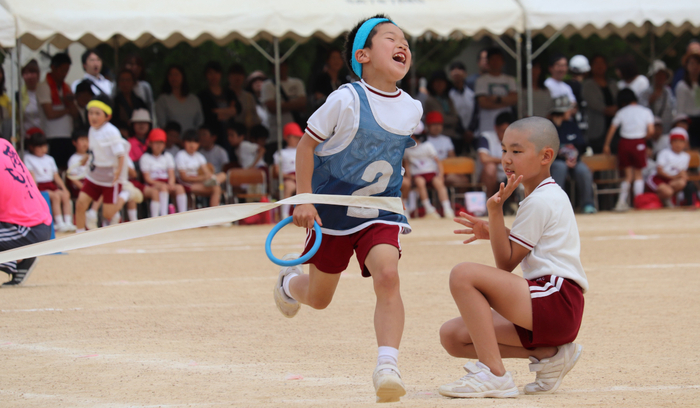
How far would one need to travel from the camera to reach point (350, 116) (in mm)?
4047

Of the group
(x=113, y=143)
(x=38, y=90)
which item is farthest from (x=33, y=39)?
(x=113, y=143)

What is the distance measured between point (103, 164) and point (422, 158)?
5.11 meters

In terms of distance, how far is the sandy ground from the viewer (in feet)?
11.9

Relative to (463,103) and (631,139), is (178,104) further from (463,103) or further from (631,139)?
(631,139)

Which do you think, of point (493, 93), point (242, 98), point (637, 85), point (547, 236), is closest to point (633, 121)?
point (637, 85)

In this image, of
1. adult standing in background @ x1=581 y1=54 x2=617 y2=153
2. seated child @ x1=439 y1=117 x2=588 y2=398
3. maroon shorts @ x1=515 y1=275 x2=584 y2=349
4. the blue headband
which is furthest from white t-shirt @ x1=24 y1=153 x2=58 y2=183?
maroon shorts @ x1=515 y1=275 x2=584 y2=349

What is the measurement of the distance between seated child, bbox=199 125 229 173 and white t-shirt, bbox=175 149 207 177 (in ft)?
1.46

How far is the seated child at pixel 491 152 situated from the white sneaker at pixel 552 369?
10.8m

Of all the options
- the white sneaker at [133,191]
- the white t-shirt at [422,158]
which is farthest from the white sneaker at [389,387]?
the white t-shirt at [422,158]

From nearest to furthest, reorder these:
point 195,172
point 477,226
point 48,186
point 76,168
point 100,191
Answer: point 477,226 < point 100,191 < point 48,186 < point 76,168 < point 195,172

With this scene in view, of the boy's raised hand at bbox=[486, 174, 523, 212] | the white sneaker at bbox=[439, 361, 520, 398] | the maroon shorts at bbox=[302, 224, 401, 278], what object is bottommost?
the white sneaker at bbox=[439, 361, 520, 398]

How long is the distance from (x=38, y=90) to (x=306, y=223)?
10.9 m

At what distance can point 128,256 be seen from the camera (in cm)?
974

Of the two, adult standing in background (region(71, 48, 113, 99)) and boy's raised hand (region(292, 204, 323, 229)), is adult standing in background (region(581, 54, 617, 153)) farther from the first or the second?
boy's raised hand (region(292, 204, 323, 229))
